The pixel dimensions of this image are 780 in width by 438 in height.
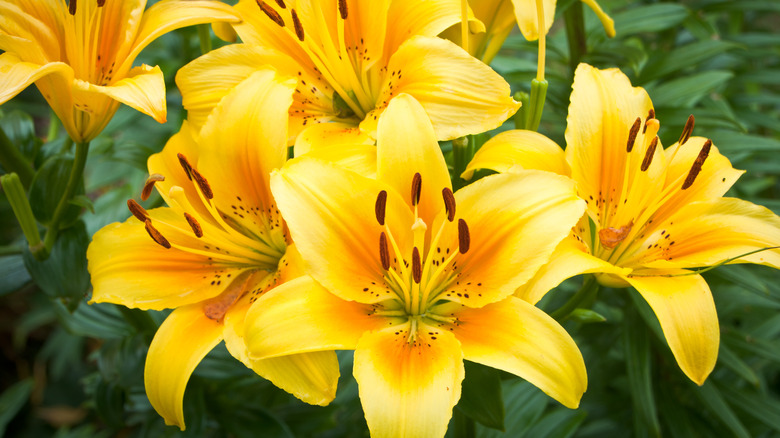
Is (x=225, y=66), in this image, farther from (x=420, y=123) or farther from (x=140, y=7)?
(x=420, y=123)

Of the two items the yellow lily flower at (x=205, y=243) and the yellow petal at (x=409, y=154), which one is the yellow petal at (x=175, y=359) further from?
the yellow petal at (x=409, y=154)

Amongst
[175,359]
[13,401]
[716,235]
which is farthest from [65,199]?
[13,401]

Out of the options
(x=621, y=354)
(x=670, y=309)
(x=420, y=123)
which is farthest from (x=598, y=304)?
(x=420, y=123)

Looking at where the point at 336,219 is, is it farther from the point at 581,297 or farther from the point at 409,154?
the point at 581,297

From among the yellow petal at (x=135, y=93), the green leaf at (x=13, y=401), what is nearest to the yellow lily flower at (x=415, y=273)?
the yellow petal at (x=135, y=93)

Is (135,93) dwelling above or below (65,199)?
above

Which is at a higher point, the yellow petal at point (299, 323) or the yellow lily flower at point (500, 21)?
the yellow lily flower at point (500, 21)

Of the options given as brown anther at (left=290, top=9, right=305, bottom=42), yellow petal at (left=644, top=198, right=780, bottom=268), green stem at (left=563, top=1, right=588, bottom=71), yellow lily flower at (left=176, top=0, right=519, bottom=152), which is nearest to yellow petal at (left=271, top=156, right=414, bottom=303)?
yellow lily flower at (left=176, top=0, right=519, bottom=152)
